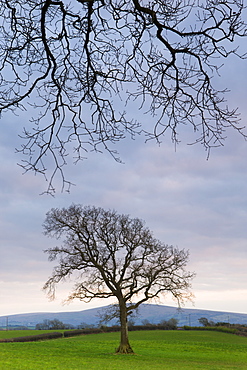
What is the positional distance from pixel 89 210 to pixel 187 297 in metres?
8.49

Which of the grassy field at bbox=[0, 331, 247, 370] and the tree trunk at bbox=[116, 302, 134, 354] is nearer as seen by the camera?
the grassy field at bbox=[0, 331, 247, 370]

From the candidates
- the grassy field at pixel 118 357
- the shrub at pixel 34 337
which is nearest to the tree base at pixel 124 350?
the grassy field at pixel 118 357

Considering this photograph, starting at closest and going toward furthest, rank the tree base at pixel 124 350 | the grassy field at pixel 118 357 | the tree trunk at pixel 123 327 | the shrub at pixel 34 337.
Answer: the grassy field at pixel 118 357, the tree trunk at pixel 123 327, the tree base at pixel 124 350, the shrub at pixel 34 337

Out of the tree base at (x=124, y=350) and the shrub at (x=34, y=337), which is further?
the shrub at (x=34, y=337)

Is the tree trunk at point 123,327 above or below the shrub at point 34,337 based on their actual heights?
above

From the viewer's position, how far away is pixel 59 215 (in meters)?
28.1

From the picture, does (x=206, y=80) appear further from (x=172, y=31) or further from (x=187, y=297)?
(x=187, y=297)

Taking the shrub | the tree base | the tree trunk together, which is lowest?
the shrub

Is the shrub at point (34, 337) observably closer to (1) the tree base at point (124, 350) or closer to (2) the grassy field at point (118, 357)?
(2) the grassy field at point (118, 357)

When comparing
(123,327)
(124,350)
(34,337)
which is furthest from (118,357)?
(34,337)

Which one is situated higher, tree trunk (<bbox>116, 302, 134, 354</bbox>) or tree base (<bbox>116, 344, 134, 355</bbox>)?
tree trunk (<bbox>116, 302, 134, 354</bbox>)

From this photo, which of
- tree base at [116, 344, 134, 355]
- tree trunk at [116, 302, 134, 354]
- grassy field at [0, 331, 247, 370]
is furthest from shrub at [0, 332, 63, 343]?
tree trunk at [116, 302, 134, 354]

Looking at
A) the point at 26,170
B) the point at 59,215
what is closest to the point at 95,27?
the point at 26,170

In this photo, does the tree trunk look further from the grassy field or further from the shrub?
the shrub
